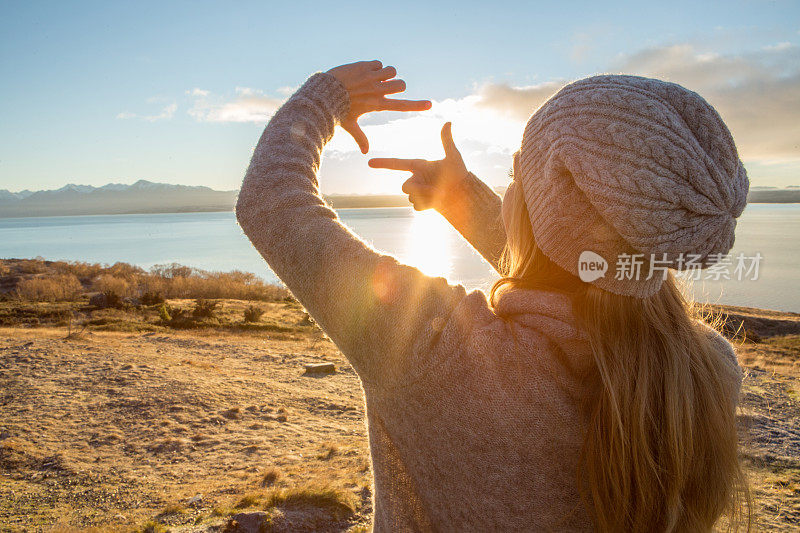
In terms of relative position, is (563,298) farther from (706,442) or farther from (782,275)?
(782,275)

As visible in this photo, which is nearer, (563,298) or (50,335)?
(563,298)

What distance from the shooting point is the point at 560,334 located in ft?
3.00

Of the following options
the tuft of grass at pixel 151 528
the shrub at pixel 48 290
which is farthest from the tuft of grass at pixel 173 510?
the shrub at pixel 48 290

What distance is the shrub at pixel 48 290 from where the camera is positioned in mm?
24609

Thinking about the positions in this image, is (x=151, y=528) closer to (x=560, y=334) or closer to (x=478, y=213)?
(x=478, y=213)

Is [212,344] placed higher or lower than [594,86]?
lower

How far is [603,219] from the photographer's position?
93cm

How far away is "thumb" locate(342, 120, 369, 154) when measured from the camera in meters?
1.50

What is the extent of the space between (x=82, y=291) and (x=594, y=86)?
108ft

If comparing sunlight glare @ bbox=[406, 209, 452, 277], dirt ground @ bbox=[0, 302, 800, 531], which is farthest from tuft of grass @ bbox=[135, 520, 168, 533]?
sunlight glare @ bbox=[406, 209, 452, 277]

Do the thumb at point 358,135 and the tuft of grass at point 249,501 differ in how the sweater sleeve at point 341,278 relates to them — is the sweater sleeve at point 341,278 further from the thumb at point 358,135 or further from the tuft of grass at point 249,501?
the tuft of grass at point 249,501

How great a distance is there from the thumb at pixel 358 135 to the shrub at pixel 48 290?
91.5ft

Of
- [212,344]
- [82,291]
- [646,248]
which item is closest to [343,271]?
[646,248]

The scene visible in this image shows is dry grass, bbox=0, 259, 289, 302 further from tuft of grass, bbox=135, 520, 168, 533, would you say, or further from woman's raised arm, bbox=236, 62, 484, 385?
woman's raised arm, bbox=236, 62, 484, 385
